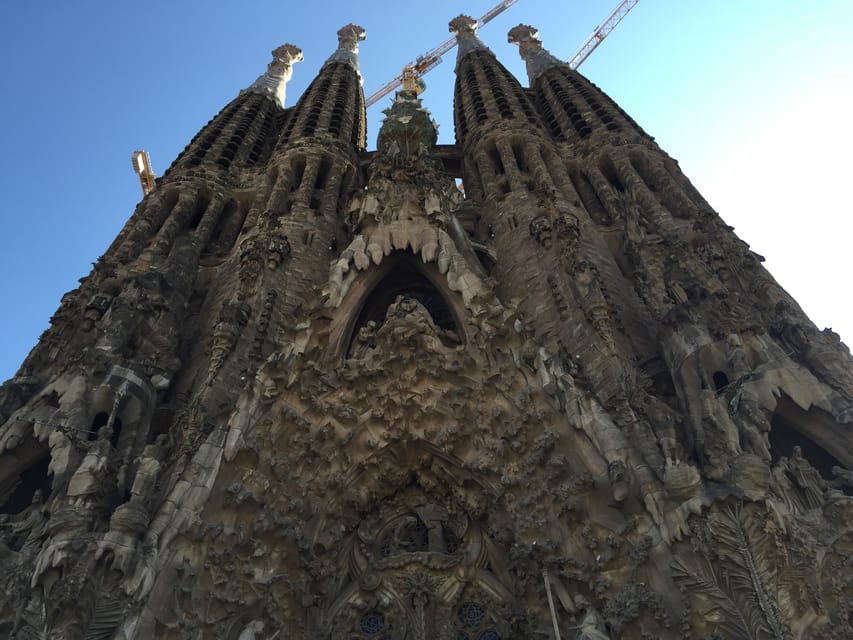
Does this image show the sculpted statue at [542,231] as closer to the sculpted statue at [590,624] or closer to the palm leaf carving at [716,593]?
the sculpted statue at [590,624]

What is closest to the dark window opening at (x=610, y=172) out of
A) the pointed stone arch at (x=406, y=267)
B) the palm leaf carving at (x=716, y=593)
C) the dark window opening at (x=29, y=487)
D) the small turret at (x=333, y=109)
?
the small turret at (x=333, y=109)

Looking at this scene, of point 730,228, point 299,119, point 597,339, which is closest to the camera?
point 597,339

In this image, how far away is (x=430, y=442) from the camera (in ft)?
32.0

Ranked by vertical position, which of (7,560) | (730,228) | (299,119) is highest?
(299,119)

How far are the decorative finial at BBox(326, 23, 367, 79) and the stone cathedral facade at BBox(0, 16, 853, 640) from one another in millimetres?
18361

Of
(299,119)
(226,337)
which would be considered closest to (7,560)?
(226,337)

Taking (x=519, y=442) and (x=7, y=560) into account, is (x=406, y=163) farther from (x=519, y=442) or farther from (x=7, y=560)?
(x=7, y=560)

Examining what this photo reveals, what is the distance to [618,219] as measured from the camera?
15992 millimetres

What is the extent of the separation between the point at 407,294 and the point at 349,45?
24705mm

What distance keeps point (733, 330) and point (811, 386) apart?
4.55ft

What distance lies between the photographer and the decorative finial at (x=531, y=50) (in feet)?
94.3

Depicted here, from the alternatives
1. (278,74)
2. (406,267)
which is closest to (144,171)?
(278,74)

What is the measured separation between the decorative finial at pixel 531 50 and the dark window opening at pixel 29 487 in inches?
926

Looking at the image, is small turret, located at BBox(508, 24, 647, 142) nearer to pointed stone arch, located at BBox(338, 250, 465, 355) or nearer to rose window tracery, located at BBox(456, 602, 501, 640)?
pointed stone arch, located at BBox(338, 250, 465, 355)
